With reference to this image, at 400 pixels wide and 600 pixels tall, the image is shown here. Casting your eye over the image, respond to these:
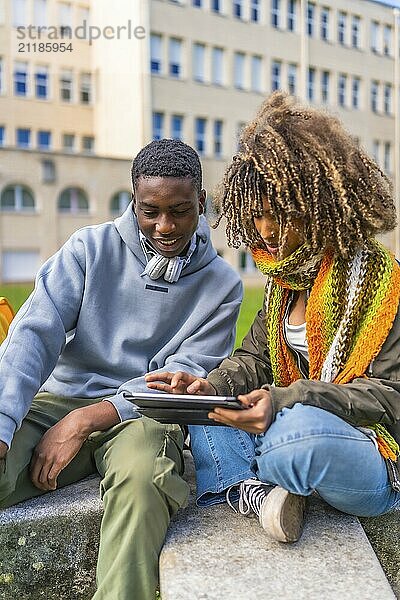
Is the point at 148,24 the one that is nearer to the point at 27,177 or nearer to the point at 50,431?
the point at 27,177

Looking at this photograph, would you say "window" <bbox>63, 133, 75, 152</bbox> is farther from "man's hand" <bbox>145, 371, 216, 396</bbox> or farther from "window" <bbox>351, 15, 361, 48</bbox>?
"man's hand" <bbox>145, 371, 216, 396</bbox>

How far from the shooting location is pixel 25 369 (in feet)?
8.79

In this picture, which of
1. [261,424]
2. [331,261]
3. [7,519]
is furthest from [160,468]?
[331,261]

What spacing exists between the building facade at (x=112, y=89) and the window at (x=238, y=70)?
0.13 ft

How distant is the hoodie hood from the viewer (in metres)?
3.00

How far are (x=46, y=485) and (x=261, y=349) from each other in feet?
2.70

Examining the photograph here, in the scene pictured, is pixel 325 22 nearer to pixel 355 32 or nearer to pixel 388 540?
pixel 355 32

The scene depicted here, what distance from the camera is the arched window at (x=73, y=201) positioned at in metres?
28.3

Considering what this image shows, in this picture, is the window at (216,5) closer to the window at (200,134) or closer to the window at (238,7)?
the window at (238,7)

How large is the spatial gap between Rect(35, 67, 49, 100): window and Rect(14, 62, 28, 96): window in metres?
0.42

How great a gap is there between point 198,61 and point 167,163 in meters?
31.0

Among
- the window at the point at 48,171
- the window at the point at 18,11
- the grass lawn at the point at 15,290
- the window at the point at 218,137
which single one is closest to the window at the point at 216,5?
the window at the point at 218,137

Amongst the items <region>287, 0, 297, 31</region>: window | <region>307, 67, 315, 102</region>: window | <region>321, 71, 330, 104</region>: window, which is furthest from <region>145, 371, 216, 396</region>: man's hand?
<region>321, 71, 330, 104</region>: window

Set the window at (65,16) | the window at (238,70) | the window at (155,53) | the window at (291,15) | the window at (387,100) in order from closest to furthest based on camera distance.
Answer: the window at (155,53), the window at (65,16), the window at (238,70), the window at (291,15), the window at (387,100)
